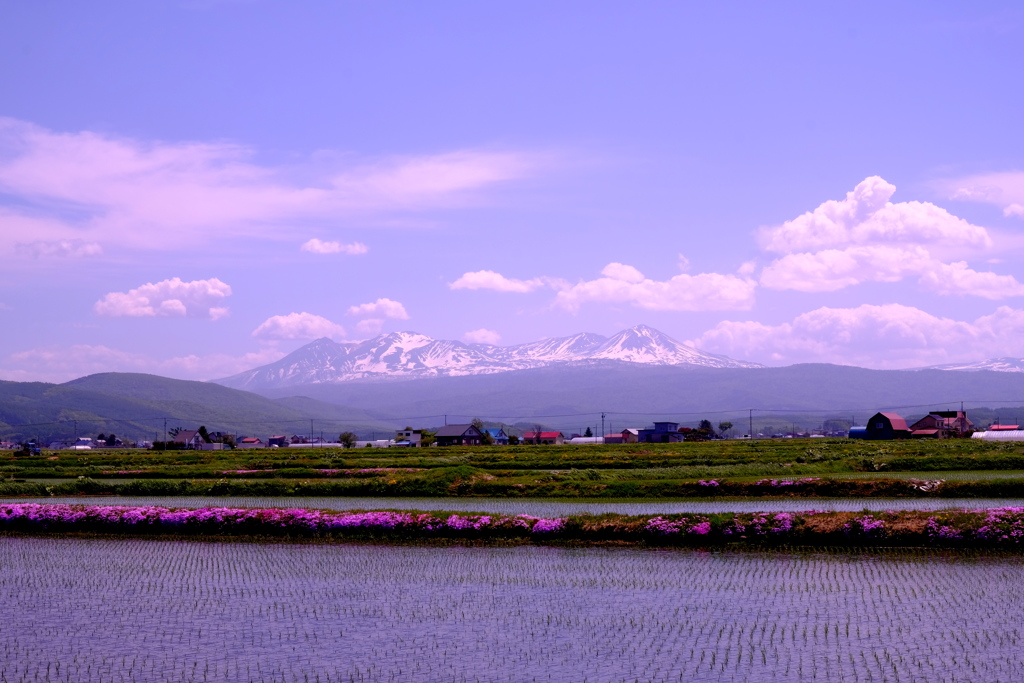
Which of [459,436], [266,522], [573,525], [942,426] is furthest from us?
[459,436]

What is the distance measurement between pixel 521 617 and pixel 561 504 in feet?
68.5

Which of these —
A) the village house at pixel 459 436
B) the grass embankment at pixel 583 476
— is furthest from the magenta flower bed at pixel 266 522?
the village house at pixel 459 436

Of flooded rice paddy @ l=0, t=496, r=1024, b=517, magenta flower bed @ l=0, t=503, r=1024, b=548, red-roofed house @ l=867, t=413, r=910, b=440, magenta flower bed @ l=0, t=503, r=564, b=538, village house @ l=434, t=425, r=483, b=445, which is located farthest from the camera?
village house @ l=434, t=425, r=483, b=445

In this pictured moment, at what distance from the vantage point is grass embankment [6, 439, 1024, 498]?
1638 inches

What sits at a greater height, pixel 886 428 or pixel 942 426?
pixel 942 426

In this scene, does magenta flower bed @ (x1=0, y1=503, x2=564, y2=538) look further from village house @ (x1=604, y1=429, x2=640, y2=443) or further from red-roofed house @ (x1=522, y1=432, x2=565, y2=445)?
village house @ (x1=604, y1=429, x2=640, y2=443)

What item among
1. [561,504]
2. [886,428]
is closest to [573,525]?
[561,504]

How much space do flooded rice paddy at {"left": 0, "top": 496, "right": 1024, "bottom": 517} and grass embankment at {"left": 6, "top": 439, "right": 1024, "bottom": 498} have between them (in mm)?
1828

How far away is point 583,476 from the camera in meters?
50.3

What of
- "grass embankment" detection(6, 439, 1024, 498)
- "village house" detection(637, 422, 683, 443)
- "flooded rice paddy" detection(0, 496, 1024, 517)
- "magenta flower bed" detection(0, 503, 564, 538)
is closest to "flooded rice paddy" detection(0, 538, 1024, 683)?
"magenta flower bed" detection(0, 503, 564, 538)

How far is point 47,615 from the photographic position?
20.1 meters

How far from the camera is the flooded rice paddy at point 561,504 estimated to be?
3472 centimetres

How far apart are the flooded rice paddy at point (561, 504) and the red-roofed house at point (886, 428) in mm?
85779

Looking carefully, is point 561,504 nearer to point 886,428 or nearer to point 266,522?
point 266,522
